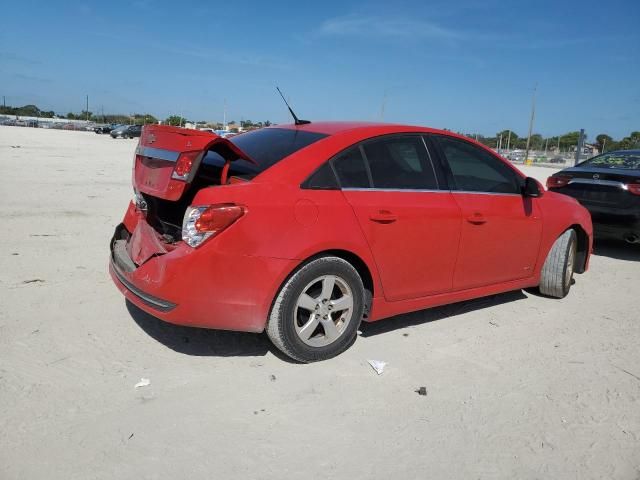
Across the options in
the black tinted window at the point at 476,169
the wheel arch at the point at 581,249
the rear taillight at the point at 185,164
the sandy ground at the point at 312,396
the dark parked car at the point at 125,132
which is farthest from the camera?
the dark parked car at the point at 125,132

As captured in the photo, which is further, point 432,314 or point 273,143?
point 432,314

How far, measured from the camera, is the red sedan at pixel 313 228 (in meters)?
3.07

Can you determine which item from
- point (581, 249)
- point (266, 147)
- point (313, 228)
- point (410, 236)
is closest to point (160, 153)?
point (266, 147)

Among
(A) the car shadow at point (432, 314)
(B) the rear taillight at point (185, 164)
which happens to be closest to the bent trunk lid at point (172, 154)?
(B) the rear taillight at point (185, 164)

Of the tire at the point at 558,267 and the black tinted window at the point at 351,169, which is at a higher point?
the black tinted window at the point at 351,169

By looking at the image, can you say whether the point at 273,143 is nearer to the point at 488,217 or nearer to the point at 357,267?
the point at 357,267

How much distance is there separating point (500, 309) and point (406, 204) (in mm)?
1753

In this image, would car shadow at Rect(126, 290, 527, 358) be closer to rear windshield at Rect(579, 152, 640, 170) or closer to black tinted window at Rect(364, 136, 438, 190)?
black tinted window at Rect(364, 136, 438, 190)

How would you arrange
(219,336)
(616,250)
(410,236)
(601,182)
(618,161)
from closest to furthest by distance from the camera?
(410,236) < (219,336) < (601,182) < (618,161) < (616,250)

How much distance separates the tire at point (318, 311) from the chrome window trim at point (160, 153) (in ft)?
Answer: 3.45

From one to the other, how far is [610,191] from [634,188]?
11.0 inches

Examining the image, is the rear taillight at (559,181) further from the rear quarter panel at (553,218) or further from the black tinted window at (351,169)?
the black tinted window at (351,169)

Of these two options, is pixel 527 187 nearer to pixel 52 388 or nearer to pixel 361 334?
pixel 361 334

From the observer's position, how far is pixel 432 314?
14.8 feet
